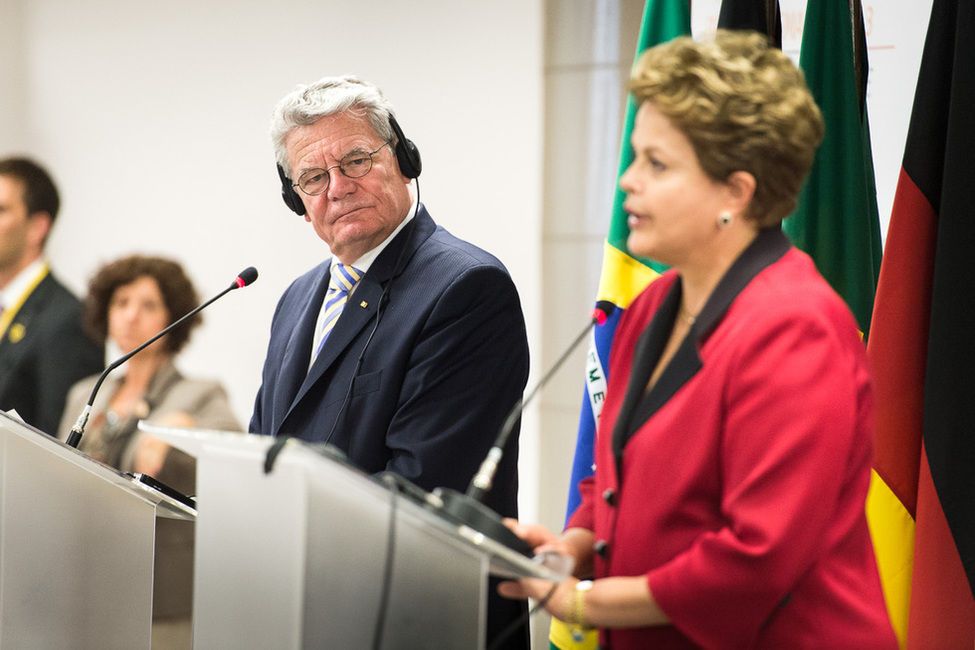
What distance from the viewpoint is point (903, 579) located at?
79.6 inches

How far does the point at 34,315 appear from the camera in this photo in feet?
14.0

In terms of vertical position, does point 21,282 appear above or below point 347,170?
below

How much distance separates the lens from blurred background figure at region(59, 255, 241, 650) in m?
4.01

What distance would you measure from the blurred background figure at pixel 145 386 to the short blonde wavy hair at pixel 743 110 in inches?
124

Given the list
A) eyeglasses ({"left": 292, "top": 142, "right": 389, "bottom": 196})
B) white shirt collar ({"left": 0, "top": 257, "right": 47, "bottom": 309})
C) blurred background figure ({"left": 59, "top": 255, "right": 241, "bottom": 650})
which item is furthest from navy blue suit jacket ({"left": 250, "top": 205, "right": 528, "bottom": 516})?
white shirt collar ({"left": 0, "top": 257, "right": 47, "bottom": 309})

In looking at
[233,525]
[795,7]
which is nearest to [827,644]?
[233,525]

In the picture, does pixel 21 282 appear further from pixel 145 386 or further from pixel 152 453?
pixel 152 453

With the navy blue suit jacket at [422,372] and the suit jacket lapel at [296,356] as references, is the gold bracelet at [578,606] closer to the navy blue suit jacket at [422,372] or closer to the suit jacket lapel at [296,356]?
the navy blue suit jacket at [422,372]

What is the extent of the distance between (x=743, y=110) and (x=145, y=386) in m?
3.43

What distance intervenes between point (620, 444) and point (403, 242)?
1006 mm

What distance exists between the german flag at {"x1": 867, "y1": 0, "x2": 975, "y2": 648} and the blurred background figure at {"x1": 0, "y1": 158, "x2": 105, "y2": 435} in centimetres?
331

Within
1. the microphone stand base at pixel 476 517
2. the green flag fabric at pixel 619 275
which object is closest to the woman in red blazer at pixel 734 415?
the microphone stand base at pixel 476 517

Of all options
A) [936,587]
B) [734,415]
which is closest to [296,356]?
[734,415]

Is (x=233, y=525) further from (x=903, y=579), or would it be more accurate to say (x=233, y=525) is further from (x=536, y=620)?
(x=536, y=620)
